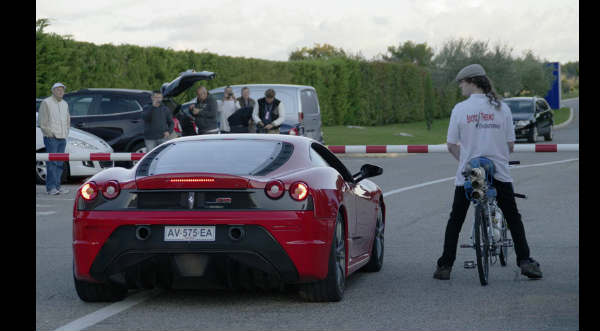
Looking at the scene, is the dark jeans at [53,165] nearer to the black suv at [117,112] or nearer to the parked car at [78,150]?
the parked car at [78,150]

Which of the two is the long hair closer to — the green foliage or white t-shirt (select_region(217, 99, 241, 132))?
white t-shirt (select_region(217, 99, 241, 132))

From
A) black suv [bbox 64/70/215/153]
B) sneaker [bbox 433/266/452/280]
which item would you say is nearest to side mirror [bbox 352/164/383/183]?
sneaker [bbox 433/266/452/280]

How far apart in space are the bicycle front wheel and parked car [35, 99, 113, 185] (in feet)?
36.4

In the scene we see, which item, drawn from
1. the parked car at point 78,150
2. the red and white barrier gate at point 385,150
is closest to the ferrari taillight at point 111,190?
the red and white barrier gate at point 385,150

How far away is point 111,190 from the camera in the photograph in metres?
7.34

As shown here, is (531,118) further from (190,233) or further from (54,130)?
(190,233)

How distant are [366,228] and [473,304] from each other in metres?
1.51

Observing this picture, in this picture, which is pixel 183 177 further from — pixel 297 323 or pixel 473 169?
pixel 473 169

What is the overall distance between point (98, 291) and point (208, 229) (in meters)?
1.04

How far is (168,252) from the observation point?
712 cm

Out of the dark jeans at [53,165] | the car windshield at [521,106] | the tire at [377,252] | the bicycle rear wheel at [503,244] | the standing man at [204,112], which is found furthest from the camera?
the car windshield at [521,106]

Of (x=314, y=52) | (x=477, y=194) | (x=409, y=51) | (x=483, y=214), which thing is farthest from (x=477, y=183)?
(x=409, y=51)

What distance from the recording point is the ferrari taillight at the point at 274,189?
7.20 meters
